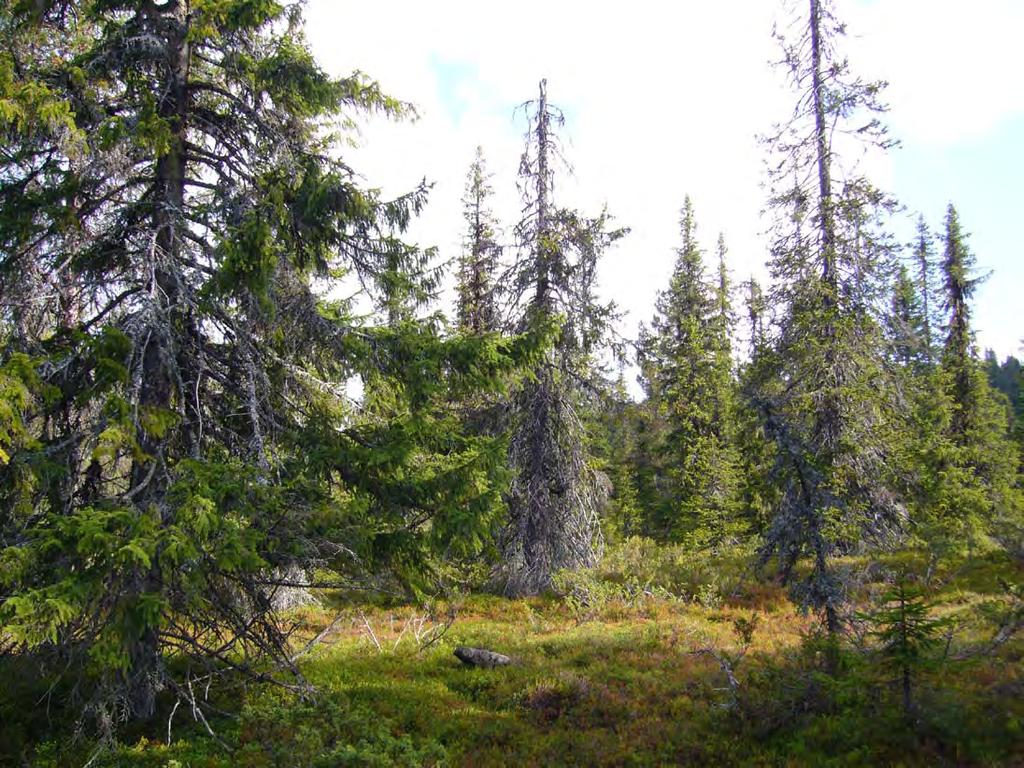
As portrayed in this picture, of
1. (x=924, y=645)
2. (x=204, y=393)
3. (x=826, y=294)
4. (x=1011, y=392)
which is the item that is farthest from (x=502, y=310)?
(x=1011, y=392)

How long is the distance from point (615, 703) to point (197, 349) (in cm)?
788

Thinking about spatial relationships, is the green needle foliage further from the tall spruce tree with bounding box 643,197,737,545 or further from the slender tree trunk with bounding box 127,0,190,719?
the tall spruce tree with bounding box 643,197,737,545

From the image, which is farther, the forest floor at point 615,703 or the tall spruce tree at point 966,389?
A: the tall spruce tree at point 966,389

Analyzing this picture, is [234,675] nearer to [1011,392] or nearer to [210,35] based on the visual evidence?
[210,35]

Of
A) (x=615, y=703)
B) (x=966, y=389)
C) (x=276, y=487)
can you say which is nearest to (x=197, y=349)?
(x=276, y=487)

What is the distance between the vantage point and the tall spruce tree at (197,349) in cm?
614

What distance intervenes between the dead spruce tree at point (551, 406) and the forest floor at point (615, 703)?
2.40 metres

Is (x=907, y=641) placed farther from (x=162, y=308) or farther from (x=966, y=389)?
(x=966, y=389)

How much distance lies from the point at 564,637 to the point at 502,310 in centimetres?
846

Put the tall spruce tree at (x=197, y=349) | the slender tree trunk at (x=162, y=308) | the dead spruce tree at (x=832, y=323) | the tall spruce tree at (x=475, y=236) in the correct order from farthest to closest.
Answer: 1. the tall spruce tree at (x=475, y=236)
2. the dead spruce tree at (x=832, y=323)
3. the slender tree trunk at (x=162, y=308)
4. the tall spruce tree at (x=197, y=349)

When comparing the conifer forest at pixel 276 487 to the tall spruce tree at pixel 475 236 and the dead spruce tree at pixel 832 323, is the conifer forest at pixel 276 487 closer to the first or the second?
the dead spruce tree at pixel 832 323

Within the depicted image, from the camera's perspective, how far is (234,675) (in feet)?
31.4

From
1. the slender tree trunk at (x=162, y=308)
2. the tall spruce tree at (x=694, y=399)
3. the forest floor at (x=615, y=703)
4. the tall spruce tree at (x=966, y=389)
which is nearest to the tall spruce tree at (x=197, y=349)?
the slender tree trunk at (x=162, y=308)

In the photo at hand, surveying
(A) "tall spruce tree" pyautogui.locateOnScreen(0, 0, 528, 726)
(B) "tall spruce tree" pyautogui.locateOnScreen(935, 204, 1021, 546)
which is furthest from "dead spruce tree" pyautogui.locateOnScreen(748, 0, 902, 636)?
(B) "tall spruce tree" pyautogui.locateOnScreen(935, 204, 1021, 546)
